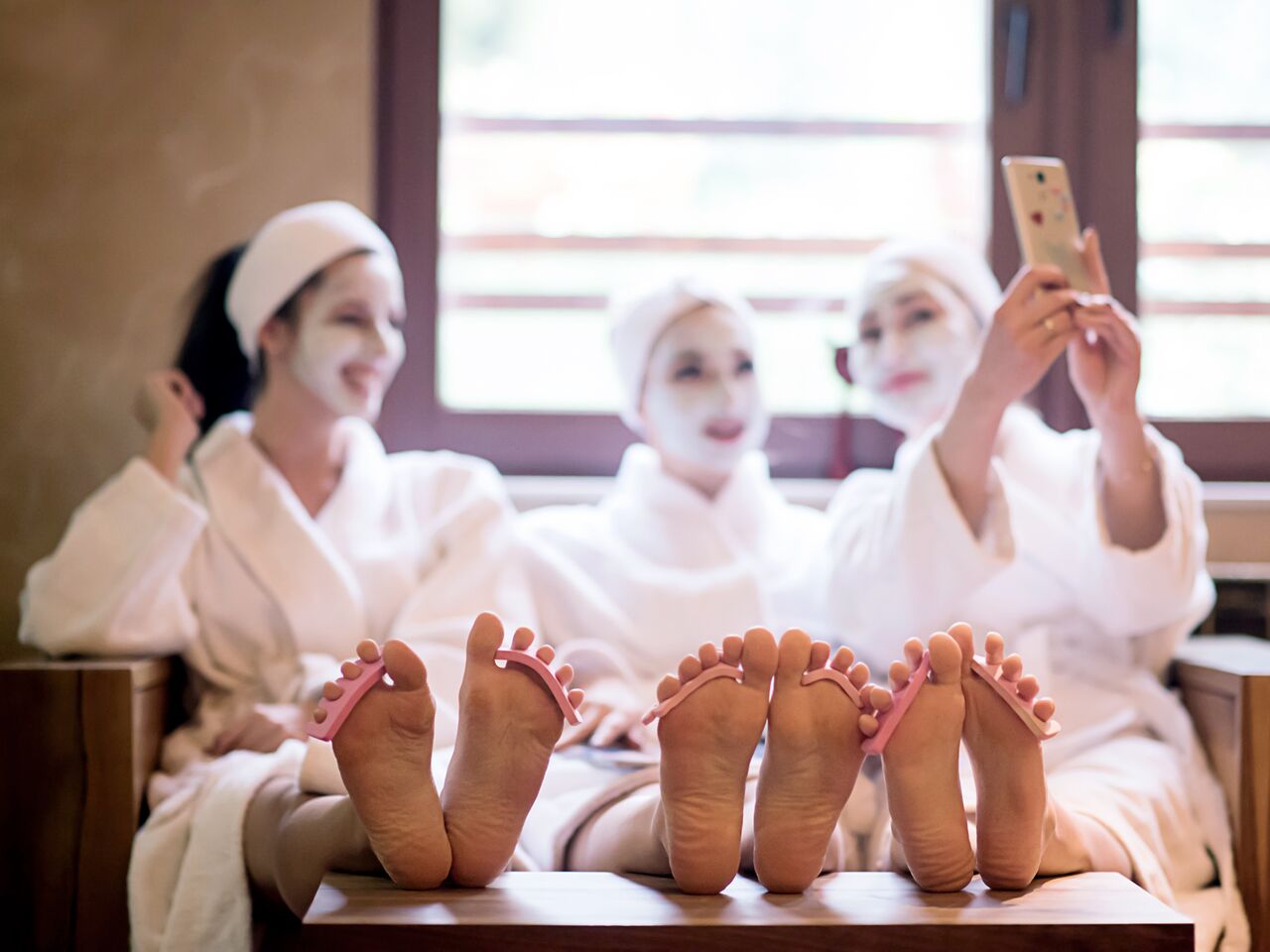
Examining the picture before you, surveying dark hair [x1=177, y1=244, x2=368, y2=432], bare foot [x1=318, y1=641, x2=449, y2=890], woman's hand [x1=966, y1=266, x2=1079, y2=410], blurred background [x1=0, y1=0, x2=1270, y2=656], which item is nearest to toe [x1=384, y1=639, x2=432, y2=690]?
bare foot [x1=318, y1=641, x2=449, y2=890]

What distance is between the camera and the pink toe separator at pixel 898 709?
981 mm

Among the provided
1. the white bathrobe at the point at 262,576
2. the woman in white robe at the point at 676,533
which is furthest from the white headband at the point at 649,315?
the white bathrobe at the point at 262,576

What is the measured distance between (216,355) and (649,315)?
0.65 meters

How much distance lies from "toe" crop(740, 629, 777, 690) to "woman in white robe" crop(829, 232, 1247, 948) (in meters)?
0.44

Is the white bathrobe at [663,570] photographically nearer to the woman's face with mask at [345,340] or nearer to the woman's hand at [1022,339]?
the woman's face with mask at [345,340]

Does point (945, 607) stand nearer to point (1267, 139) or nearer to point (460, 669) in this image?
point (460, 669)

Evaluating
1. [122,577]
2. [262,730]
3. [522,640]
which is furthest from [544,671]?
[122,577]

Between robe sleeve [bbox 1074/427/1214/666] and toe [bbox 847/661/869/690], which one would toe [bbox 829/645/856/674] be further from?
robe sleeve [bbox 1074/427/1214/666]

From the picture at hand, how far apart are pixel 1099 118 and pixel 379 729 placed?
5.70ft

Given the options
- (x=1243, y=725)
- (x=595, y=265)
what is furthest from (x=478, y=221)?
(x=1243, y=725)

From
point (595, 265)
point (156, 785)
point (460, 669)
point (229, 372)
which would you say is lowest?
point (156, 785)

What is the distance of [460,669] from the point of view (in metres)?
1.63

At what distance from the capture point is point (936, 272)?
182 cm

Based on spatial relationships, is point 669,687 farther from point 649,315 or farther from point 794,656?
point 649,315
